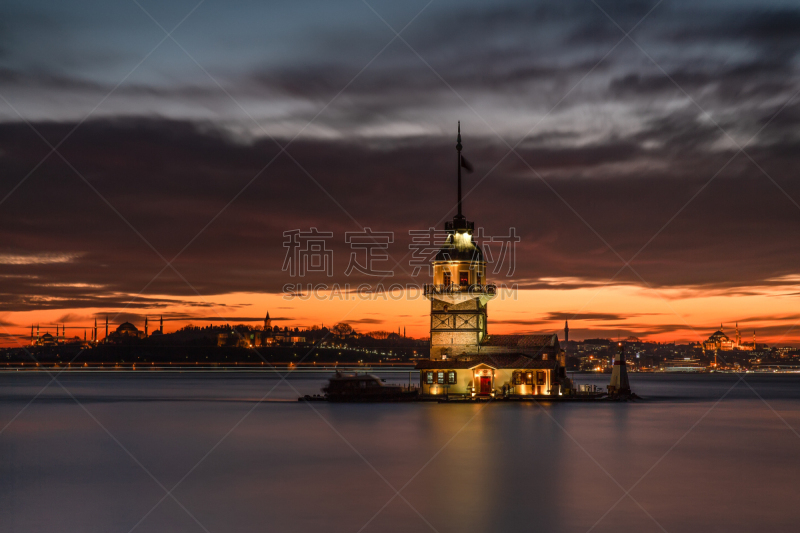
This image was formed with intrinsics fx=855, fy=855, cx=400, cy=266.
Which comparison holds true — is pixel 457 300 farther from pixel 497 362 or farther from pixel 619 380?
pixel 619 380

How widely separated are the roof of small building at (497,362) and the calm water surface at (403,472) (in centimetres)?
417

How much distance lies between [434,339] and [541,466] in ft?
97.9

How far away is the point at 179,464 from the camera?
37.4m

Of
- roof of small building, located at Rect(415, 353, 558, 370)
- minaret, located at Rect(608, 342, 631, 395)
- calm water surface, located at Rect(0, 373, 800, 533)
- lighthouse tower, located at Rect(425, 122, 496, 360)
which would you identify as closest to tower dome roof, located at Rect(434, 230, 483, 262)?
lighthouse tower, located at Rect(425, 122, 496, 360)

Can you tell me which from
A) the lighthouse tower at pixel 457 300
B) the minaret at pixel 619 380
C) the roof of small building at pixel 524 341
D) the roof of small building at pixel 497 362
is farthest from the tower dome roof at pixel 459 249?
the minaret at pixel 619 380

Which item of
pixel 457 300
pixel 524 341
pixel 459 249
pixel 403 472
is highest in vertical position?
pixel 459 249

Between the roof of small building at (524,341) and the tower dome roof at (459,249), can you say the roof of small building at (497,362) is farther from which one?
the tower dome roof at (459,249)

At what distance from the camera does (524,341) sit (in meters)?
66.1

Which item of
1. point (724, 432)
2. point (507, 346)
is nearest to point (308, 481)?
point (724, 432)

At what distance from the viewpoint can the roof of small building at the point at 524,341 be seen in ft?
215

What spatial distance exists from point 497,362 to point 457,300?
563 cm

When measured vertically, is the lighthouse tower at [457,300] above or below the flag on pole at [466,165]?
below

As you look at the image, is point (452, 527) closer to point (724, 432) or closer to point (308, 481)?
point (308, 481)

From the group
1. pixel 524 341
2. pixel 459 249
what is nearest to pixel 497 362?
pixel 524 341
